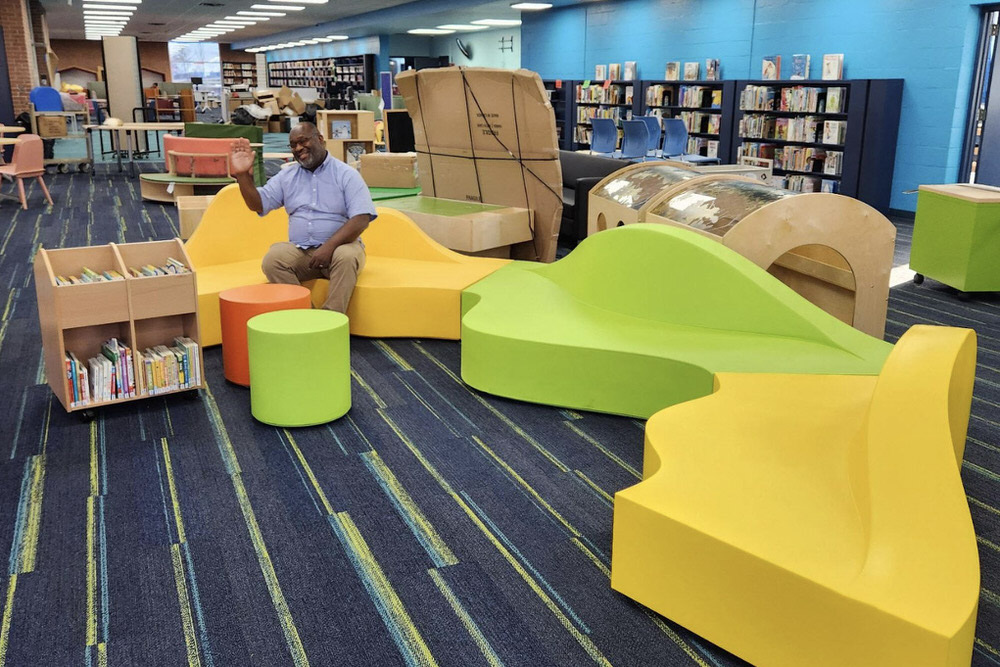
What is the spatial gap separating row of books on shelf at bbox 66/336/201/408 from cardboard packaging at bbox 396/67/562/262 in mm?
2703

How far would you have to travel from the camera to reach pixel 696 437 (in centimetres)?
268

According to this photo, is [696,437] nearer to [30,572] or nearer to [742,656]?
[742,656]

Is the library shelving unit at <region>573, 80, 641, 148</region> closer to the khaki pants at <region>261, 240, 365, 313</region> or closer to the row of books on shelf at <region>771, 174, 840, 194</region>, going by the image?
the row of books on shelf at <region>771, 174, 840, 194</region>

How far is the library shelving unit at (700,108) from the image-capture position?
1198cm

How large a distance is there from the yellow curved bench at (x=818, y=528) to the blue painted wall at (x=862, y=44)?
7.80 meters

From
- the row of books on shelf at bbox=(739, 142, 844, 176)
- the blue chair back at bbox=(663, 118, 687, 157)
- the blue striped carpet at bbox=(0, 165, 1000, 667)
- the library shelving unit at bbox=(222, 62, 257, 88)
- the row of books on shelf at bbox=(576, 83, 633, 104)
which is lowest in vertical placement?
the blue striped carpet at bbox=(0, 165, 1000, 667)

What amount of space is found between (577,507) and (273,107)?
67.0 feet

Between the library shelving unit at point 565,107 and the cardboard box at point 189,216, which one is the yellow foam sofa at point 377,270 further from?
the library shelving unit at point 565,107

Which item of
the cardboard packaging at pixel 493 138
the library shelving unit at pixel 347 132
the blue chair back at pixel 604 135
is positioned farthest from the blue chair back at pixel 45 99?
the cardboard packaging at pixel 493 138

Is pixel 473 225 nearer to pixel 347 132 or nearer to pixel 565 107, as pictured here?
pixel 347 132

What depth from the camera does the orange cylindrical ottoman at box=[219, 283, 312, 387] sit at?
4.00m

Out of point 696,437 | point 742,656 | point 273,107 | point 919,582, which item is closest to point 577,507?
point 696,437

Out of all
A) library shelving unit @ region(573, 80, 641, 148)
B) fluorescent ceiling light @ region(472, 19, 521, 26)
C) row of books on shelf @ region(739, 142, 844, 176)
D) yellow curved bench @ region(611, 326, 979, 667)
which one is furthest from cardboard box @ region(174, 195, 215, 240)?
fluorescent ceiling light @ region(472, 19, 521, 26)

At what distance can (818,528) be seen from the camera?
7.11ft
